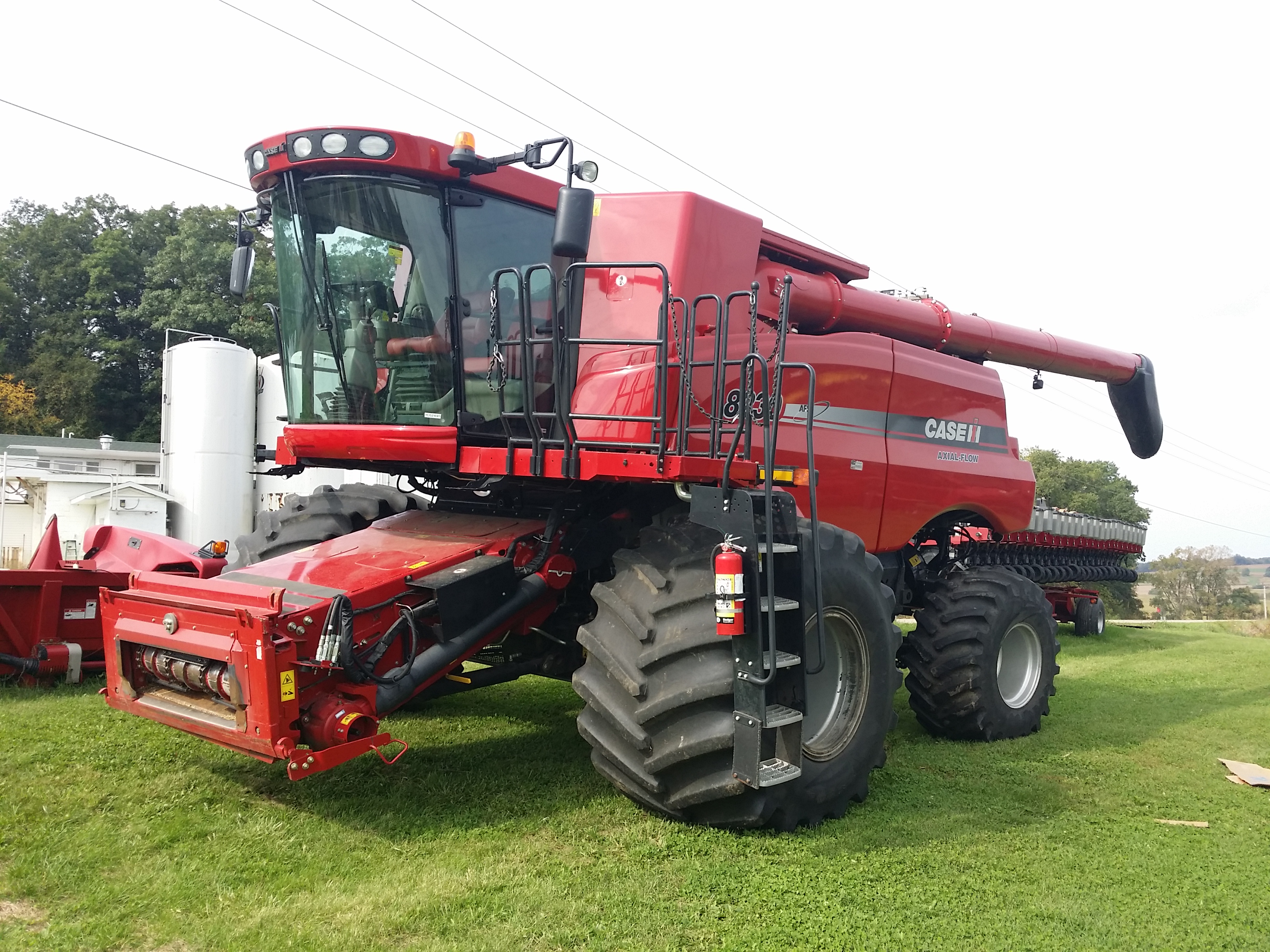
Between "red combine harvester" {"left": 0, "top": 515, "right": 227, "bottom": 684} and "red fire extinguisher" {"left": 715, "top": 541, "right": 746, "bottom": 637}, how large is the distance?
176 inches

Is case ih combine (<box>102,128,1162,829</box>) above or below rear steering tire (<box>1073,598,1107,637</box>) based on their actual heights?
above

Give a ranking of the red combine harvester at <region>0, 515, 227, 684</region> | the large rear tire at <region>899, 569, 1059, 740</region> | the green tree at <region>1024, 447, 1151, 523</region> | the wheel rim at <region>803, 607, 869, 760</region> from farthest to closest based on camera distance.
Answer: the green tree at <region>1024, 447, 1151, 523</region>, the red combine harvester at <region>0, 515, 227, 684</region>, the large rear tire at <region>899, 569, 1059, 740</region>, the wheel rim at <region>803, 607, 869, 760</region>

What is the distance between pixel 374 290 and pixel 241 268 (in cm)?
110

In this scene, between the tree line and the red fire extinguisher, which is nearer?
the red fire extinguisher

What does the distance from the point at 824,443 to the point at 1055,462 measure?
49.7 metres

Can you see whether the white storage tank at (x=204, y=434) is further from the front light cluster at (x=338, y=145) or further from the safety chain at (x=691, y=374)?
the safety chain at (x=691, y=374)

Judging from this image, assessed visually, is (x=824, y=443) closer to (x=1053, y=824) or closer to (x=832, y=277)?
(x=832, y=277)

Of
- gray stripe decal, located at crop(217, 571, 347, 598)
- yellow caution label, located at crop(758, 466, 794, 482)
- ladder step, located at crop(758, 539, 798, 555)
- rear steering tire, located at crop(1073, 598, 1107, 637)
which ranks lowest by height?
rear steering tire, located at crop(1073, 598, 1107, 637)

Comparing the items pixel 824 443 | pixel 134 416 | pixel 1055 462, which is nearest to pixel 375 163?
pixel 824 443

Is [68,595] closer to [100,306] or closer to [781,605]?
[781,605]

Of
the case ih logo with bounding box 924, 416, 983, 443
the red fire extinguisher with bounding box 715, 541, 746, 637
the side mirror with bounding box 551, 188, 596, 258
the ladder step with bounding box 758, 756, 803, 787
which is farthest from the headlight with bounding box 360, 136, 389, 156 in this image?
the case ih logo with bounding box 924, 416, 983, 443

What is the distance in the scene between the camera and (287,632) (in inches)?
154

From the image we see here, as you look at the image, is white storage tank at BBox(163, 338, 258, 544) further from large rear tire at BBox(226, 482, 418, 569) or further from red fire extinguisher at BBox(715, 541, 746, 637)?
red fire extinguisher at BBox(715, 541, 746, 637)

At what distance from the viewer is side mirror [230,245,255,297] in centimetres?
565
